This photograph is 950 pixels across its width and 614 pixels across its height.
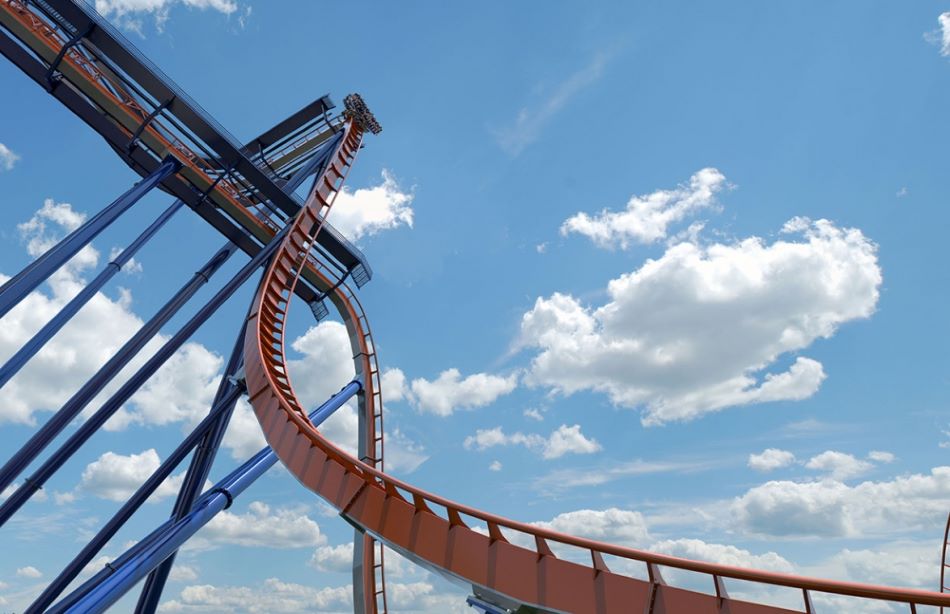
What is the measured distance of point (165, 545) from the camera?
8180mm

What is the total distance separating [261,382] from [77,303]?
121 inches

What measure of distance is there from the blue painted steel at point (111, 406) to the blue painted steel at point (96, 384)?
304 millimetres

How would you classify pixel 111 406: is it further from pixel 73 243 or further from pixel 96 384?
pixel 73 243

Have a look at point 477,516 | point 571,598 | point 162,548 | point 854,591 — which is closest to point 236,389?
point 162,548

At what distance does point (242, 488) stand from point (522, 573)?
547cm

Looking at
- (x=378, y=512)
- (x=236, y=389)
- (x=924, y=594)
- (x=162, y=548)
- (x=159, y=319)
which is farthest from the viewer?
(x=236, y=389)

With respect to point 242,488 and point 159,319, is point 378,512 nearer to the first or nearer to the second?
point 242,488

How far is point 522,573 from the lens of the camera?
17.7ft

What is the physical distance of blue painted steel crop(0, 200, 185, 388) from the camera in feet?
27.7

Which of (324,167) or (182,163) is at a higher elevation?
(324,167)

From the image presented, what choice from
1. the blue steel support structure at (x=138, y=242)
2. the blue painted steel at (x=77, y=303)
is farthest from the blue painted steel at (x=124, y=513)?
the blue painted steel at (x=77, y=303)

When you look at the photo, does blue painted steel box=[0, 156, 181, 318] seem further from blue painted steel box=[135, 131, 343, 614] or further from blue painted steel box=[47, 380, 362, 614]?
blue painted steel box=[47, 380, 362, 614]

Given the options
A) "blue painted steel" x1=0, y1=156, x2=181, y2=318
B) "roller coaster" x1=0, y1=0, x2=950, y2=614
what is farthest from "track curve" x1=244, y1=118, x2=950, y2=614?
"blue painted steel" x1=0, y1=156, x2=181, y2=318

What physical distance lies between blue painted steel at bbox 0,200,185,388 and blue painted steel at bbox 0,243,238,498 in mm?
829
